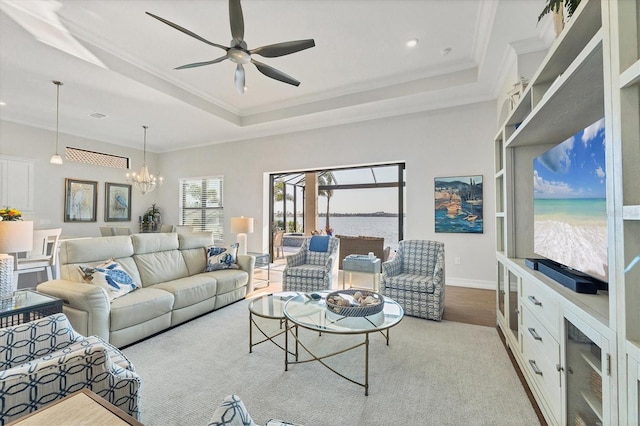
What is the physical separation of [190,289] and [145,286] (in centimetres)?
56

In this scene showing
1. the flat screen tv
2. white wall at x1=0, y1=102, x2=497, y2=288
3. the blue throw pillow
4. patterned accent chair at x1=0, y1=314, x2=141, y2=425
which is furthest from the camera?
white wall at x1=0, y1=102, x2=497, y2=288

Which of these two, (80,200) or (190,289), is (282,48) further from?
(80,200)

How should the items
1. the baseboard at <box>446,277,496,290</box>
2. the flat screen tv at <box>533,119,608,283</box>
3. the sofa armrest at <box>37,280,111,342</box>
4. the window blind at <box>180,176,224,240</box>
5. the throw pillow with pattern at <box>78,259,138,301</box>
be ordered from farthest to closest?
the window blind at <box>180,176,224,240</box>, the baseboard at <box>446,277,496,290</box>, the throw pillow with pattern at <box>78,259,138,301</box>, the sofa armrest at <box>37,280,111,342</box>, the flat screen tv at <box>533,119,608,283</box>

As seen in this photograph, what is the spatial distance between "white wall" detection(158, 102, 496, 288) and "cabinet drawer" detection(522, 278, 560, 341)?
2774 mm

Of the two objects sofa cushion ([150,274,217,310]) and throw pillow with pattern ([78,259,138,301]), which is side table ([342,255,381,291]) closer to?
sofa cushion ([150,274,217,310])

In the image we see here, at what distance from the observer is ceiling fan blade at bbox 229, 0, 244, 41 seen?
2.19 meters

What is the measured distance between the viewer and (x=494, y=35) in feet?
10.3

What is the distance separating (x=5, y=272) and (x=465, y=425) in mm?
3333

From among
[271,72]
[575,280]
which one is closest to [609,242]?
[575,280]

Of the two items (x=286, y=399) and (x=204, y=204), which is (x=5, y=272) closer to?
(x=286, y=399)

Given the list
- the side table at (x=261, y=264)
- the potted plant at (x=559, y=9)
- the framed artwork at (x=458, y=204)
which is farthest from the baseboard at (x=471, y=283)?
the potted plant at (x=559, y=9)

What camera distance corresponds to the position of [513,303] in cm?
250

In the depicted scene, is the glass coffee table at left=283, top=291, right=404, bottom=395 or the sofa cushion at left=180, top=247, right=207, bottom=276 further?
the sofa cushion at left=180, top=247, right=207, bottom=276

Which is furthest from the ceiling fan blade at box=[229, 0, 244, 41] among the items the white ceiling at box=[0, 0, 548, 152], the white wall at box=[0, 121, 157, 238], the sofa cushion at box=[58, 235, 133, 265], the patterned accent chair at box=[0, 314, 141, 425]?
the white wall at box=[0, 121, 157, 238]
